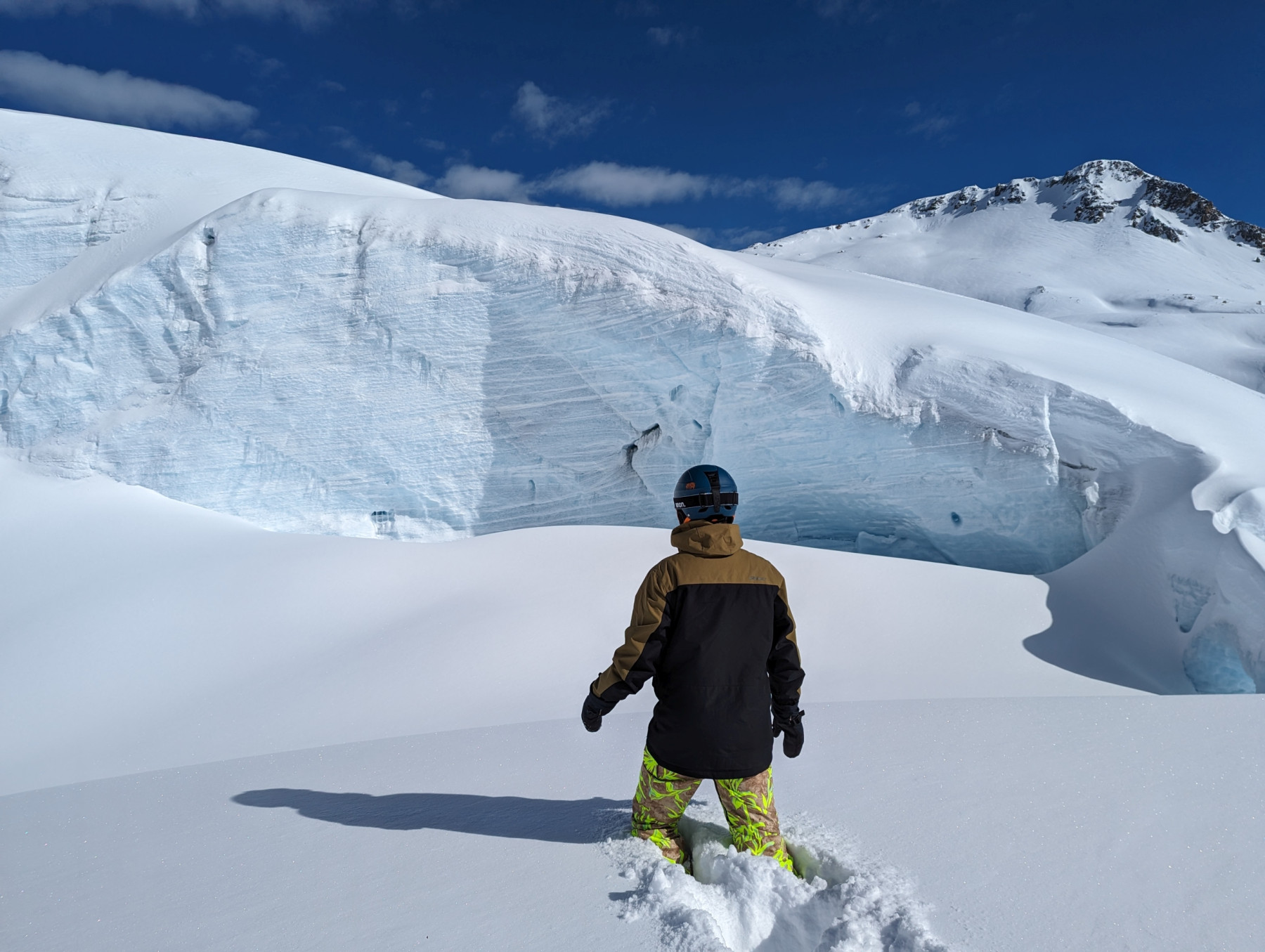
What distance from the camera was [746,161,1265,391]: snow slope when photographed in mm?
31703

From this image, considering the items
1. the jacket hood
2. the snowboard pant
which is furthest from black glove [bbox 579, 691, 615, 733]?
the jacket hood

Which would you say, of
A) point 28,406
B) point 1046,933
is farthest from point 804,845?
point 28,406

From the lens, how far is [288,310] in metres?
7.15

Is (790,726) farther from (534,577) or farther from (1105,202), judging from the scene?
(1105,202)

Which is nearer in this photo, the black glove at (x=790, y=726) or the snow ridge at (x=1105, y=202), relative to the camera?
the black glove at (x=790, y=726)

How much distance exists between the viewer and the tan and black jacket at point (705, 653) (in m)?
2.12

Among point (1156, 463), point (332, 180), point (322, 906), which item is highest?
point (332, 180)

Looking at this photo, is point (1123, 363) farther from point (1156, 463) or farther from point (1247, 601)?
point (1247, 601)

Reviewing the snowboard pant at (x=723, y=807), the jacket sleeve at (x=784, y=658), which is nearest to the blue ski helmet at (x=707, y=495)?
the jacket sleeve at (x=784, y=658)

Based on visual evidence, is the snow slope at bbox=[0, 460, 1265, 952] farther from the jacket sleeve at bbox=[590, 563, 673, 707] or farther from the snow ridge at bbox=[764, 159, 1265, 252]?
the snow ridge at bbox=[764, 159, 1265, 252]

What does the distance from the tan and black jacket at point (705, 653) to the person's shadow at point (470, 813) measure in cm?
41

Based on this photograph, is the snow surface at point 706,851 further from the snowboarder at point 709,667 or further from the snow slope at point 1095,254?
the snow slope at point 1095,254

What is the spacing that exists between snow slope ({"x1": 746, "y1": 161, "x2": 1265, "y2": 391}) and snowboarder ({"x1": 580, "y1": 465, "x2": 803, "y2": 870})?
1145 inches

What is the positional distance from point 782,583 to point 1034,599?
151 inches
